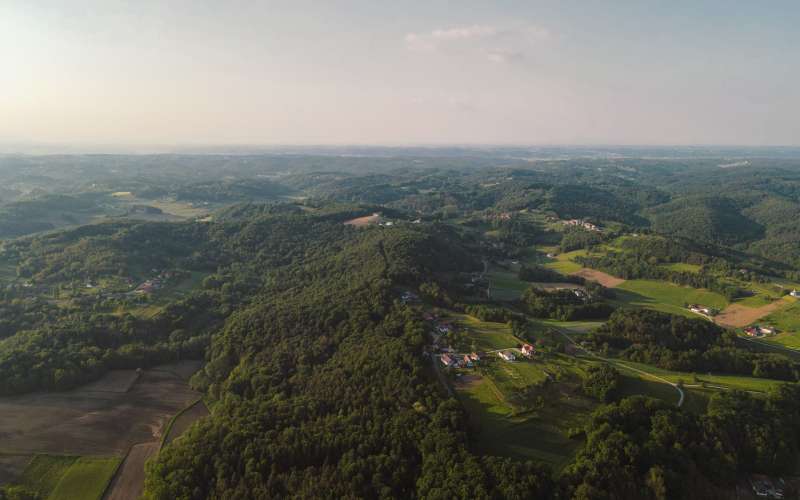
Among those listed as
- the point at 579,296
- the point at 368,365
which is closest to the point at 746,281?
the point at 579,296

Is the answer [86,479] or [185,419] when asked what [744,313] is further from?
[86,479]

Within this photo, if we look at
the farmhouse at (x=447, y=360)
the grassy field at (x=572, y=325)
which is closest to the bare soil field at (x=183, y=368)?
the farmhouse at (x=447, y=360)

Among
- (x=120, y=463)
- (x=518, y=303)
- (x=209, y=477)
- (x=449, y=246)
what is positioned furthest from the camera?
(x=449, y=246)

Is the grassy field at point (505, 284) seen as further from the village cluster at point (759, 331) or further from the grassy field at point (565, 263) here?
the village cluster at point (759, 331)

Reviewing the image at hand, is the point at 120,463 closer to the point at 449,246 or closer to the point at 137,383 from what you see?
the point at 137,383

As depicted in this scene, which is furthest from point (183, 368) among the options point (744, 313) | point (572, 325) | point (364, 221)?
point (744, 313)

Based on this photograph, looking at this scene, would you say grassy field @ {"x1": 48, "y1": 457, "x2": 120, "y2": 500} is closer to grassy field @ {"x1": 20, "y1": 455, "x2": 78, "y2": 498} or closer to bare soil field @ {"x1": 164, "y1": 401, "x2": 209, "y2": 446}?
grassy field @ {"x1": 20, "y1": 455, "x2": 78, "y2": 498}
